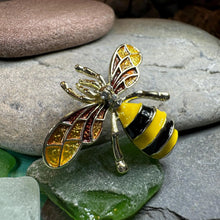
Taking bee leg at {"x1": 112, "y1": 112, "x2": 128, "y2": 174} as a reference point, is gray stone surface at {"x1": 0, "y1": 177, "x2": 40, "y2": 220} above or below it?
below

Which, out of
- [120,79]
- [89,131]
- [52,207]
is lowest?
[52,207]

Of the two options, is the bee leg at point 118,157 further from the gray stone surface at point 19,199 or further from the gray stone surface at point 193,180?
the gray stone surface at point 19,199

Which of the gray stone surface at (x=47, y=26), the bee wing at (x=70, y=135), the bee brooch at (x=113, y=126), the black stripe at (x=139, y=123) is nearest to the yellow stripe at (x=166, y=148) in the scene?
the bee brooch at (x=113, y=126)

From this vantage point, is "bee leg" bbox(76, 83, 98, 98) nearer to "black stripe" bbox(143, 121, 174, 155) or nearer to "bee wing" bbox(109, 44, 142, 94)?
"bee wing" bbox(109, 44, 142, 94)

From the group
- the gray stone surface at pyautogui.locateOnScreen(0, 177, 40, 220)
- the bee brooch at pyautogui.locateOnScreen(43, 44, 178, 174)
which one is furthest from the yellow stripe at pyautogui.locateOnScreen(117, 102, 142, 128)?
the gray stone surface at pyautogui.locateOnScreen(0, 177, 40, 220)

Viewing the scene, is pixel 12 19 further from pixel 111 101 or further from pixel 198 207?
pixel 198 207

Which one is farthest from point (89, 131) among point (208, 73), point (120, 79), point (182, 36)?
point (182, 36)
